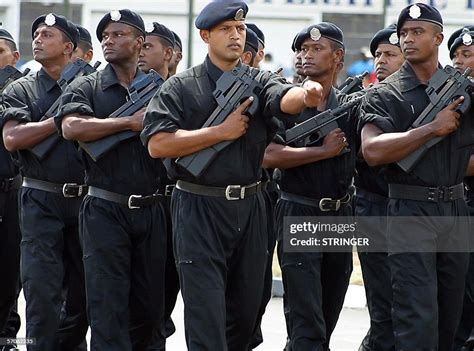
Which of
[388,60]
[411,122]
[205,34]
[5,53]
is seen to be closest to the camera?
[205,34]

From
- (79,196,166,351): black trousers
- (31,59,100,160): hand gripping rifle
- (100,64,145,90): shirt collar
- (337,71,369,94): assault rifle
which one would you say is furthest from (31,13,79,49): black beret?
(337,71,369,94): assault rifle

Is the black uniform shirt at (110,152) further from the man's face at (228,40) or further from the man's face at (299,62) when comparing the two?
the man's face at (299,62)

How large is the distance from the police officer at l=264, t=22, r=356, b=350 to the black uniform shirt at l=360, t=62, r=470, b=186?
642 mm

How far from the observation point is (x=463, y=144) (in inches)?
351

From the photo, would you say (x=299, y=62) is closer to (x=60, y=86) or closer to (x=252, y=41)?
(x=252, y=41)

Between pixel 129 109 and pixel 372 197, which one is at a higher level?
pixel 129 109

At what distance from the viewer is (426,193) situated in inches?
346

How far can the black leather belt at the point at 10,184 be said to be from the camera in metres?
10.9

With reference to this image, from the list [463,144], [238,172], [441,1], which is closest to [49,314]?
[238,172]

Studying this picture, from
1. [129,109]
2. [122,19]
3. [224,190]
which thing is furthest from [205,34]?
[122,19]

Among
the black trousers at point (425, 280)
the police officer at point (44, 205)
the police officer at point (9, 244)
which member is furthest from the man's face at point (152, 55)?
the black trousers at point (425, 280)

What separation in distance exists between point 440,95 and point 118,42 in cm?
225

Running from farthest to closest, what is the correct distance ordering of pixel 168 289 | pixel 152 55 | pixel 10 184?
1. pixel 10 184
2. pixel 152 55
3. pixel 168 289

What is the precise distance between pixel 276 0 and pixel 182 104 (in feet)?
62.0
